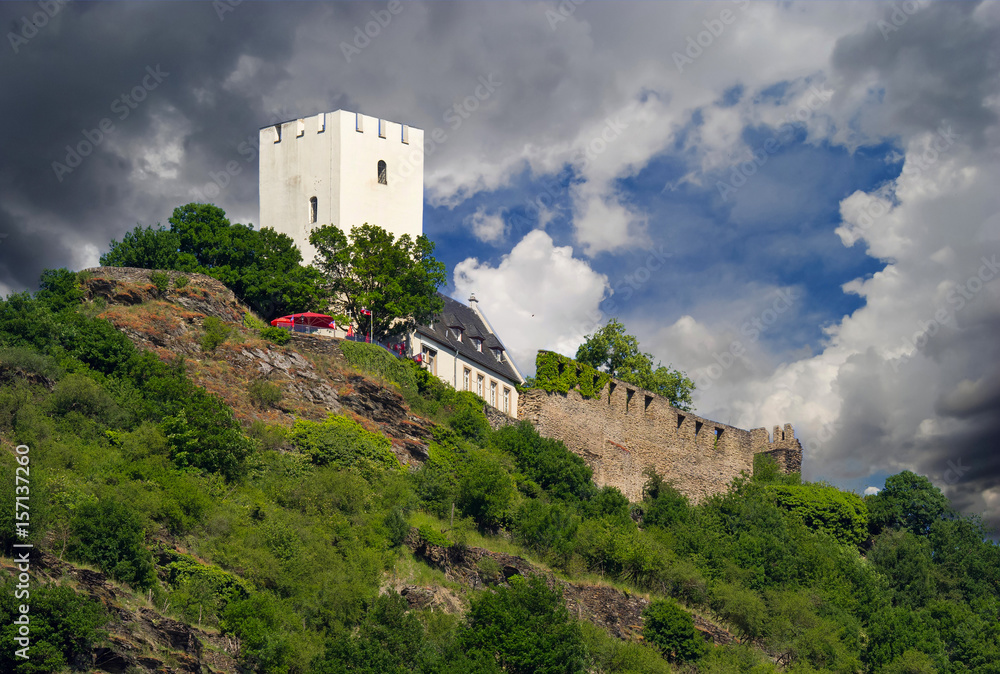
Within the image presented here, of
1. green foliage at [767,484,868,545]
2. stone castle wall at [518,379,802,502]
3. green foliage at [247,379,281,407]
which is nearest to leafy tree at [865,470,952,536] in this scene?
green foliage at [767,484,868,545]

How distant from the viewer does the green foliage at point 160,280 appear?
48.2 meters

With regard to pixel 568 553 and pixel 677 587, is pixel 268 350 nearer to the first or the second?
pixel 568 553

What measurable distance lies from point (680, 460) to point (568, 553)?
17.5 meters

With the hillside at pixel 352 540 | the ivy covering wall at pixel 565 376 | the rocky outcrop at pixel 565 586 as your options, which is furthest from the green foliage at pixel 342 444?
the ivy covering wall at pixel 565 376

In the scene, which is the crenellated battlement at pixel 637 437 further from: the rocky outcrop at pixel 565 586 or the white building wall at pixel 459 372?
the rocky outcrop at pixel 565 586

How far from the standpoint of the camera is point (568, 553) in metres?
45.9

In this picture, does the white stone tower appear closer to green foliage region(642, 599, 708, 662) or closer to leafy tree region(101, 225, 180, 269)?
leafy tree region(101, 225, 180, 269)

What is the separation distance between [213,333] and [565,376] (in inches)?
735

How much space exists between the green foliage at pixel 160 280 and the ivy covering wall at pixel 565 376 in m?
18.8

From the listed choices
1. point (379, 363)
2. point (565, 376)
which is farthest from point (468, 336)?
point (379, 363)

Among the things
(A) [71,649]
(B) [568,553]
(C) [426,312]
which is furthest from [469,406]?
(A) [71,649]

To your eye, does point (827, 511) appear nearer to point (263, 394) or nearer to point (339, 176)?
point (339, 176)

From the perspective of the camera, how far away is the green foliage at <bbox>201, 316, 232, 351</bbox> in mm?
46503

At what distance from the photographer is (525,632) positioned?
37.8m
